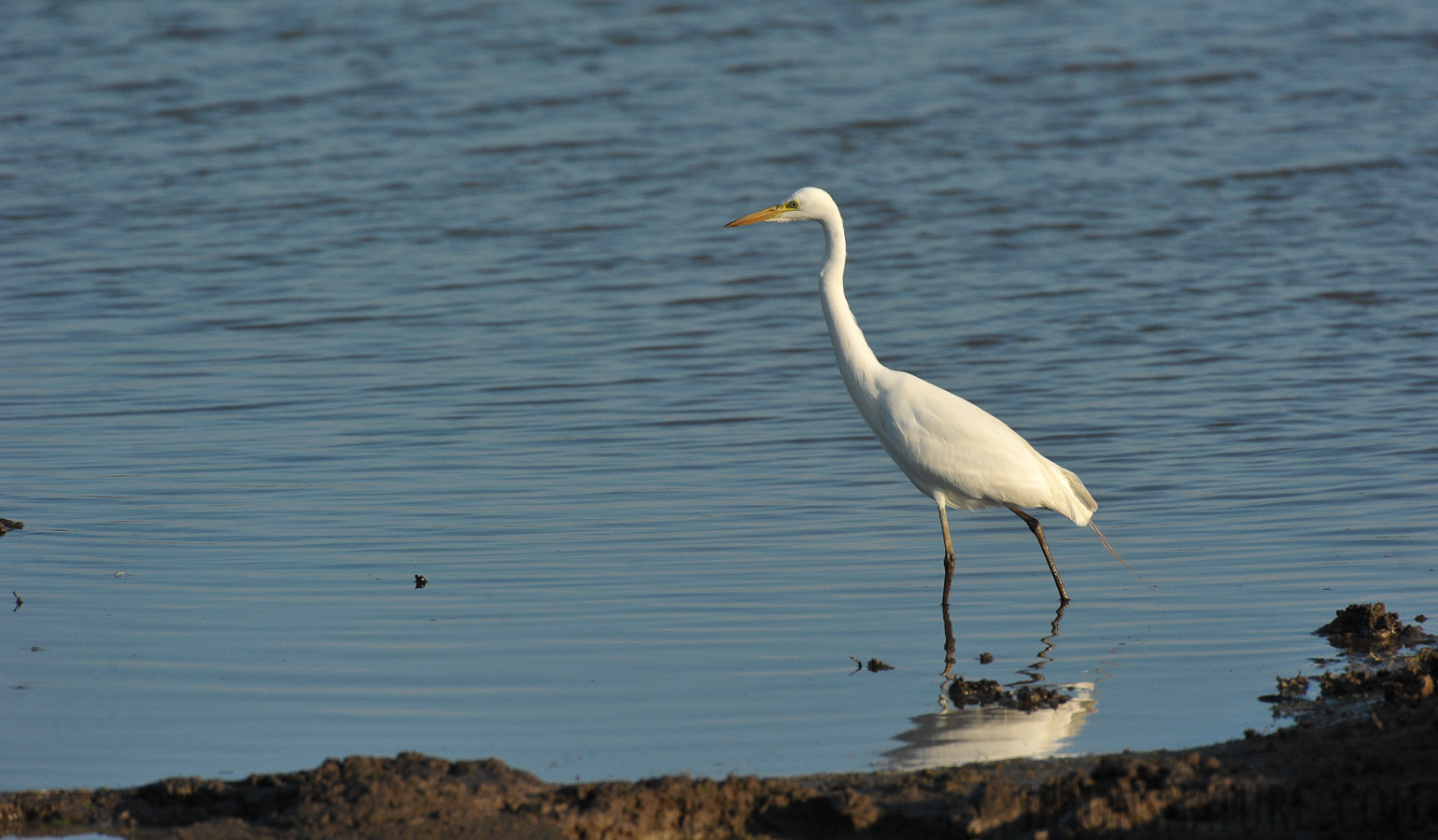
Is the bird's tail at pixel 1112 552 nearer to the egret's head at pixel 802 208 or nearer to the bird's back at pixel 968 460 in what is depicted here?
the bird's back at pixel 968 460

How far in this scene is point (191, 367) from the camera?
396 inches

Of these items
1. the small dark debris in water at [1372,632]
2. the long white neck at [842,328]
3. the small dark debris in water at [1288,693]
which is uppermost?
the long white neck at [842,328]

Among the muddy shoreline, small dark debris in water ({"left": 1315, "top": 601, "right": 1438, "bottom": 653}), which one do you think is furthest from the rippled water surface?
the muddy shoreline

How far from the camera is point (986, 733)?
453cm

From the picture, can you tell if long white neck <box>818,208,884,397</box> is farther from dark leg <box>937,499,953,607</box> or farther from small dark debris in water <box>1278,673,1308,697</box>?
small dark debris in water <box>1278,673,1308,697</box>

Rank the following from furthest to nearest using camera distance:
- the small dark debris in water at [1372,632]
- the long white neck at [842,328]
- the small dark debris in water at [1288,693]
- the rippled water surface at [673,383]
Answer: the long white neck at [842,328]
the small dark debris in water at [1372,632]
the rippled water surface at [673,383]
the small dark debris in water at [1288,693]

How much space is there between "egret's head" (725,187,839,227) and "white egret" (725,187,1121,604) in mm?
684

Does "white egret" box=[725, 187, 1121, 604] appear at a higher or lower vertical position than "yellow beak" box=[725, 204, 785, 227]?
lower

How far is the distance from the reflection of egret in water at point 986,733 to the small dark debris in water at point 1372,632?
0.94 metres

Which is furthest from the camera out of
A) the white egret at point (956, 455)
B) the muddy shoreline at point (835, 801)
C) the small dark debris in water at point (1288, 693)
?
A: the white egret at point (956, 455)

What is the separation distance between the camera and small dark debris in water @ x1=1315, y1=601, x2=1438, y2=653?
5.12 m

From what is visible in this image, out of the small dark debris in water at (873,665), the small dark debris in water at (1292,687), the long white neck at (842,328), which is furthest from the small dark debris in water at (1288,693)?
the long white neck at (842,328)

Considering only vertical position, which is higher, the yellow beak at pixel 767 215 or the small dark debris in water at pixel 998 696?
the yellow beak at pixel 767 215

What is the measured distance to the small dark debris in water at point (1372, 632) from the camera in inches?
202
